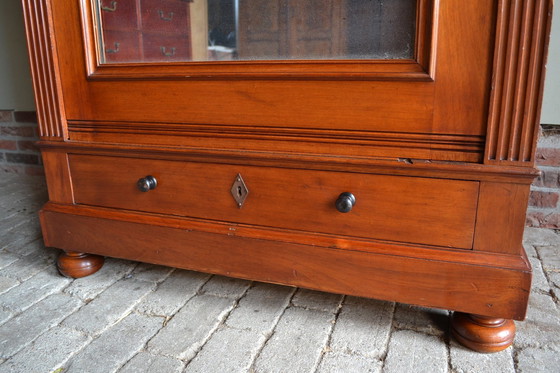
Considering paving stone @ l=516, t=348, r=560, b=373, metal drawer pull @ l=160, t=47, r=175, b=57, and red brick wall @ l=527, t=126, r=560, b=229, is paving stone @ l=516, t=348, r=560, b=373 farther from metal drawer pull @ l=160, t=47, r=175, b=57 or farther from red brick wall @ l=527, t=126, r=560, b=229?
metal drawer pull @ l=160, t=47, r=175, b=57

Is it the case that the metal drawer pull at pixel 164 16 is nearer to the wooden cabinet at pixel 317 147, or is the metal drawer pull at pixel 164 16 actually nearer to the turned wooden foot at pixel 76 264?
the wooden cabinet at pixel 317 147

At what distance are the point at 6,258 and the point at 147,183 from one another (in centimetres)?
62

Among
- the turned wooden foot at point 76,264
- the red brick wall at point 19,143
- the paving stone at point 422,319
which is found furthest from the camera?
the red brick wall at point 19,143

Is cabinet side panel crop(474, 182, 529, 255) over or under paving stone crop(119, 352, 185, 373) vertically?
over

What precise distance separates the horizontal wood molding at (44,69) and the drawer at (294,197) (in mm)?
95

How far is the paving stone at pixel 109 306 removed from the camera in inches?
40.4

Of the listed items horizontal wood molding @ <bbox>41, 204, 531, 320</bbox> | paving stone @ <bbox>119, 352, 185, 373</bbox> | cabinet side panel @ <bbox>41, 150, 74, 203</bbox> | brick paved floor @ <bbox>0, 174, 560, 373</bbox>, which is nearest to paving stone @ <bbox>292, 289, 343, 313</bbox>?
brick paved floor @ <bbox>0, 174, 560, 373</bbox>

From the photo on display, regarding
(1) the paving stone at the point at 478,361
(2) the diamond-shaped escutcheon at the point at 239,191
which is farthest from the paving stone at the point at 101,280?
(1) the paving stone at the point at 478,361

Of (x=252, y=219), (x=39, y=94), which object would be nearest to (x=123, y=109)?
(x=39, y=94)

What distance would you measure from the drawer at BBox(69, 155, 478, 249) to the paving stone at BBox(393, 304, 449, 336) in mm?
220

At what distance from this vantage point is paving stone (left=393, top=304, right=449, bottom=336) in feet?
3.26

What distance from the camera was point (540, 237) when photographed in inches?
58.2

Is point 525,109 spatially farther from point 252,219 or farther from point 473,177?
point 252,219

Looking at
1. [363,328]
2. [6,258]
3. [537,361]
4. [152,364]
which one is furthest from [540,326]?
[6,258]
